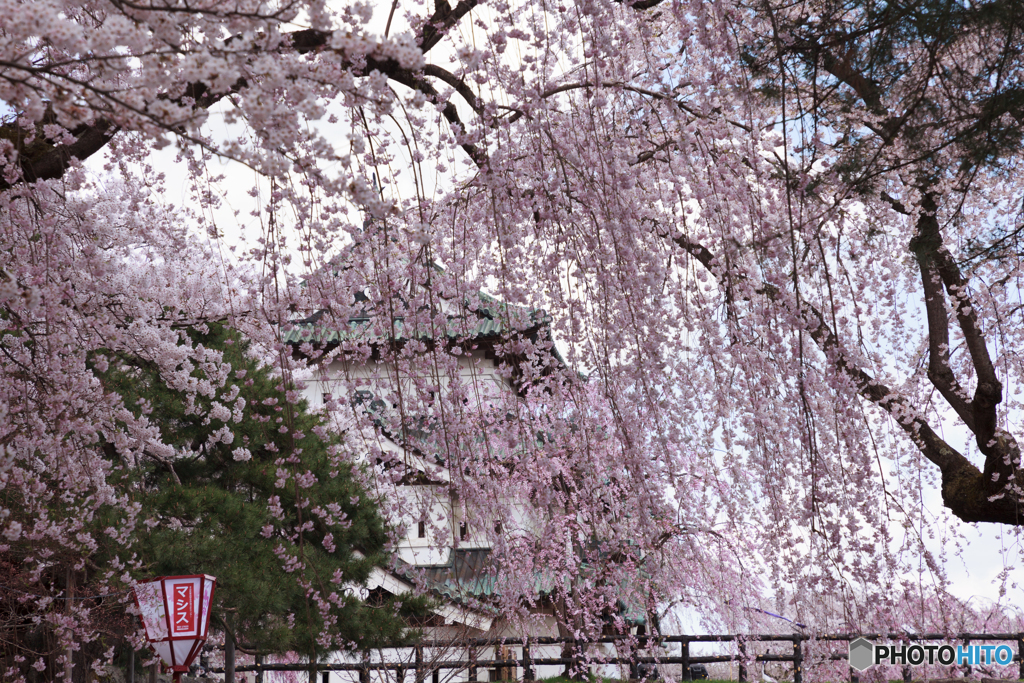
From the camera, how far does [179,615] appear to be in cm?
516

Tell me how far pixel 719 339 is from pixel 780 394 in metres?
0.44

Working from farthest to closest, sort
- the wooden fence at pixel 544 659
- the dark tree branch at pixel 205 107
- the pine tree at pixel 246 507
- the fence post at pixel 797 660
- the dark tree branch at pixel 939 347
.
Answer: the fence post at pixel 797 660 < the wooden fence at pixel 544 659 < the pine tree at pixel 246 507 < the dark tree branch at pixel 939 347 < the dark tree branch at pixel 205 107

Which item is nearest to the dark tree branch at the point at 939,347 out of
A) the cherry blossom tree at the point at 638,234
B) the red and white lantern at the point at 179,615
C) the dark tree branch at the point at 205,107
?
the cherry blossom tree at the point at 638,234

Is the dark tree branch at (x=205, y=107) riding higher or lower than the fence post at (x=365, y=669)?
higher

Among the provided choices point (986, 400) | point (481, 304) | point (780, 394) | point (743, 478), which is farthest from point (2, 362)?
point (986, 400)

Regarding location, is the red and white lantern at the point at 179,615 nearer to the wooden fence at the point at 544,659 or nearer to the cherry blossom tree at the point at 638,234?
the cherry blossom tree at the point at 638,234

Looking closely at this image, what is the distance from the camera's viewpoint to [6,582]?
585cm

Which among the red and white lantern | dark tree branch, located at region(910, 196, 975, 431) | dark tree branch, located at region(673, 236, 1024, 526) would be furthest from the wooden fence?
dark tree branch, located at region(910, 196, 975, 431)

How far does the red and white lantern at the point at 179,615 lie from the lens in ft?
16.9

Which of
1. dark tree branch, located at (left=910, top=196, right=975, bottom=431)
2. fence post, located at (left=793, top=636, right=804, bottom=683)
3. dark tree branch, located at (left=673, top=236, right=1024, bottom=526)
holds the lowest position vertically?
fence post, located at (left=793, top=636, right=804, bottom=683)

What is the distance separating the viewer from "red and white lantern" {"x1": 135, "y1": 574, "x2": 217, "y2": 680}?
Result: 516 cm

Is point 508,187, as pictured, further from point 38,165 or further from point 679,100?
point 38,165

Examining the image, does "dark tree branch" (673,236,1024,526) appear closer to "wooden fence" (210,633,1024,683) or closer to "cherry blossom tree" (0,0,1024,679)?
"cherry blossom tree" (0,0,1024,679)

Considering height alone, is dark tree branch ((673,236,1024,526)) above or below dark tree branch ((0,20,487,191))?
below
